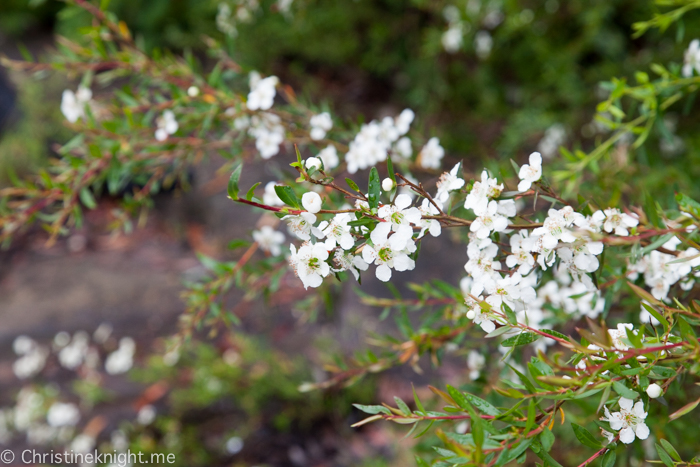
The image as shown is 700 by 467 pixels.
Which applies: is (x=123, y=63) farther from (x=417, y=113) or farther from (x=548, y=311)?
(x=417, y=113)

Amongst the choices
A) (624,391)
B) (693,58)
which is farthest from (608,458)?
(693,58)

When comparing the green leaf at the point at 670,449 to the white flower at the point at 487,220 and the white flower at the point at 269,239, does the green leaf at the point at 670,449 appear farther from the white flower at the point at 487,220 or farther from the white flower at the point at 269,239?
the white flower at the point at 269,239

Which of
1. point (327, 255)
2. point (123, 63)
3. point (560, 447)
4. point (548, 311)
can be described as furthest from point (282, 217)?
point (560, 447)

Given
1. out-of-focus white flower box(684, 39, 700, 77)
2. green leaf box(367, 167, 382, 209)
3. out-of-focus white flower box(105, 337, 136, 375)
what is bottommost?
out-of-focus white flower box(105, 337, 136, 375)

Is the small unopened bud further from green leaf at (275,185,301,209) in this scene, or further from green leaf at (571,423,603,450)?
green leaf at (571,423,603,450)

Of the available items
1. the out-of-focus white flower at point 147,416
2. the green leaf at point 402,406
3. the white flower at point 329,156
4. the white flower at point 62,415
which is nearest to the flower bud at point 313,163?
the green leaf at point 402,406

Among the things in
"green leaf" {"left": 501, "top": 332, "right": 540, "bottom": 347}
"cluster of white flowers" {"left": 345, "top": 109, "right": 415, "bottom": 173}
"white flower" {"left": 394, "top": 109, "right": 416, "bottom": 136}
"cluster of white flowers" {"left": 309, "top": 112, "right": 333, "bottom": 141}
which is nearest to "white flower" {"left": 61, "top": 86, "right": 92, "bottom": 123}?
"cluster of white flowers" {"left": 309, "top": 112, "right": 333, "bottom": 141}
